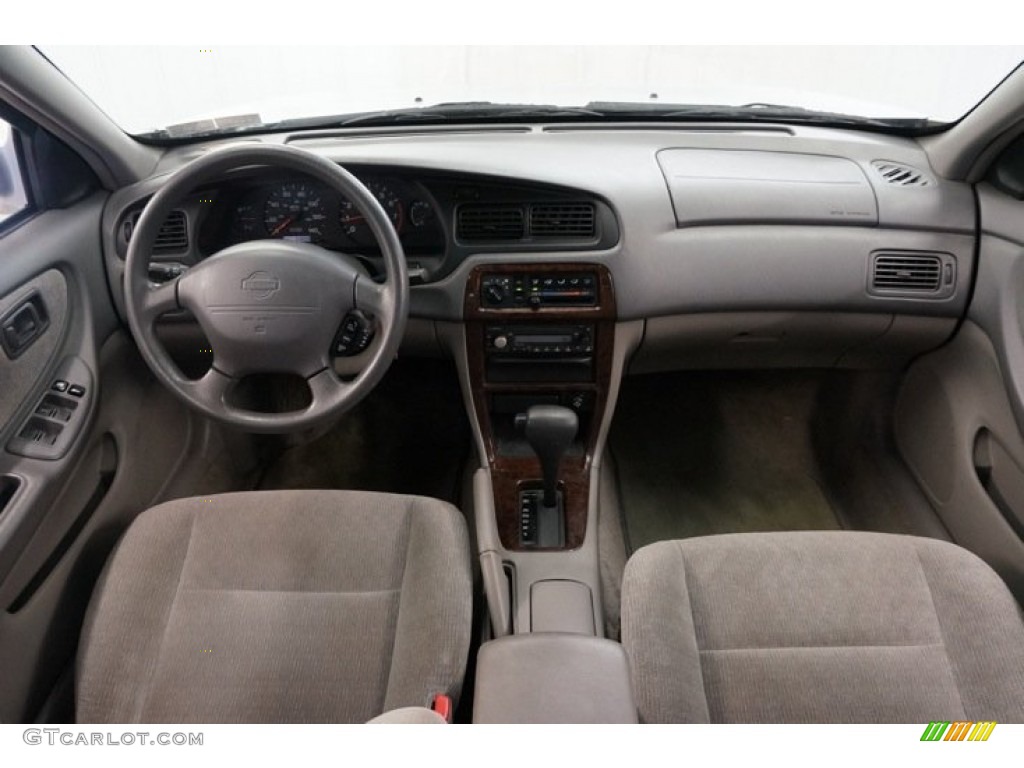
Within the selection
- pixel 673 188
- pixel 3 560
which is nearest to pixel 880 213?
pixel 673 188

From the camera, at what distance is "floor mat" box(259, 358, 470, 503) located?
1.98 meters

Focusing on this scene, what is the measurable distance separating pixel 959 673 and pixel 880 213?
94 centimetres

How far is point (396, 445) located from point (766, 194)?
1.25 metres

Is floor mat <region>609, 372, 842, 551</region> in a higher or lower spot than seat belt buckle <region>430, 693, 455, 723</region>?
lower

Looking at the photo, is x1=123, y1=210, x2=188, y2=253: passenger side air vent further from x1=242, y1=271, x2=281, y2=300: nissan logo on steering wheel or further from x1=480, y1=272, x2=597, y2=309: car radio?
x1=480, y1=272, x2=597, y2=309: car radio

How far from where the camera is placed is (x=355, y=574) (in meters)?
1.14

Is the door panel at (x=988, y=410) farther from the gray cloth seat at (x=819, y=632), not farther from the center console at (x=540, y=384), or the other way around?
the center console at (x=540, y=384)

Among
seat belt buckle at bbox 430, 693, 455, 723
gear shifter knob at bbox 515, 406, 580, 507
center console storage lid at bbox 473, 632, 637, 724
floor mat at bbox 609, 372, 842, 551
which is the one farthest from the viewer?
floor mat at bbox 609, 372, 842, 551

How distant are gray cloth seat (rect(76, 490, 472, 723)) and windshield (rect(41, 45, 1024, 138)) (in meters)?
0.91

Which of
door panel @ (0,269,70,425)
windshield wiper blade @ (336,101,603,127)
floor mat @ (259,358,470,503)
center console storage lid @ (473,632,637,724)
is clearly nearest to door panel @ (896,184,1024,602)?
windshield wiper blade @ (336,101,603,127)

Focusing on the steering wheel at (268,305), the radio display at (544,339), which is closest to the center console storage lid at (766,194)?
the radio display at (544,339)

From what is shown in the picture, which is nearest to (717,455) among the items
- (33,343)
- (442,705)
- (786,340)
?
(786,340)

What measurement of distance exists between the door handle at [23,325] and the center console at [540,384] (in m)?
0.81

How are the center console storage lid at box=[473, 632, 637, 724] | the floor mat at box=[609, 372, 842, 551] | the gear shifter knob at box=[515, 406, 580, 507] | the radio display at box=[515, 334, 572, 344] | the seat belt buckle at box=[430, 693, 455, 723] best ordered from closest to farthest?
1. the center console storage lid at box=[473, 632, 637, 724]
2. the seat belt buckle at box=[430, 693, 455, 723]
3. the gear shifter knob at box=[515, 406, 580, 507]
4. the radio display at box=[515, 334, 572, 344]
5. the floor mat at box=[609, 372, 842, 551]
